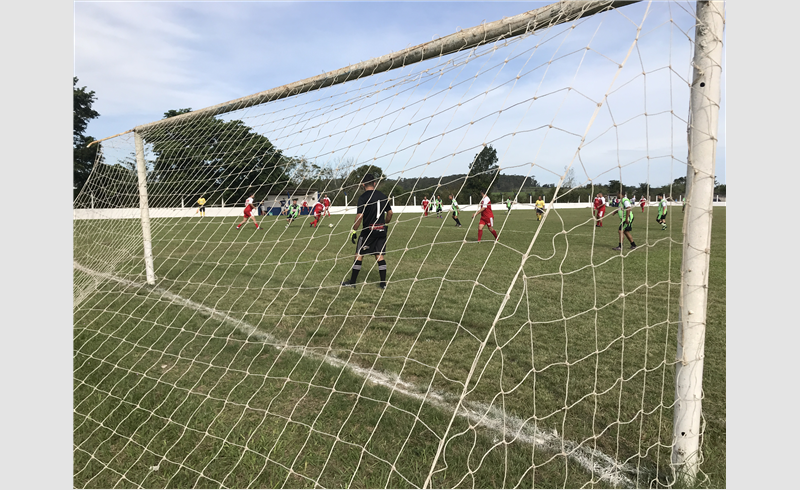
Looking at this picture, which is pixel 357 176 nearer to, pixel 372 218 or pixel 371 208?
pixel 371 208

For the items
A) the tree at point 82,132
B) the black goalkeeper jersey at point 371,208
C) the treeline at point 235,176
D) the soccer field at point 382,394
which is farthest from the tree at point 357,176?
the tree at point 82,132

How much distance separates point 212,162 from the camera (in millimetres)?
5410

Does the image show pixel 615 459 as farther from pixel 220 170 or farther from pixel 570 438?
pixel 220 170

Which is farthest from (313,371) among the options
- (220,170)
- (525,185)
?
(220,170)

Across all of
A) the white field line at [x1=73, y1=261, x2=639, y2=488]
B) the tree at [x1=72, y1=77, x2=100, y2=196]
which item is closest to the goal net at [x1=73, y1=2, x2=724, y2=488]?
the white field line at [x1=73, y1=261, x2=639, y2=488]

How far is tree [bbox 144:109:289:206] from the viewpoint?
186 inches

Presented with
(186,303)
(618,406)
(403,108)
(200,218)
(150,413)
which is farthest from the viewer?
(200,218)

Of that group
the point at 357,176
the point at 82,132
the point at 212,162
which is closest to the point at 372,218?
the point at 357,176

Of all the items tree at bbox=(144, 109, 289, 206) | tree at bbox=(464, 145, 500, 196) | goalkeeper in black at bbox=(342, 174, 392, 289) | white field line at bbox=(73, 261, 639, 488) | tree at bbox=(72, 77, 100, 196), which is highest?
tree at bbox=(72, 77, 100, 196)

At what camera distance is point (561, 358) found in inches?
121

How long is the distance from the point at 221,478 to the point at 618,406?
212cm

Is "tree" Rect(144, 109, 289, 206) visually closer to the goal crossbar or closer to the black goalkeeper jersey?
the goal crossbar

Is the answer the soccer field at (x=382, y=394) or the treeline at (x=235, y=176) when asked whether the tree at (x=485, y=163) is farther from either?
the soccer field at (x=382, y=394)

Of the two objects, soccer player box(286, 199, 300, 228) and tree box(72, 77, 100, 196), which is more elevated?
tree box(72, 77, 100, 196)
